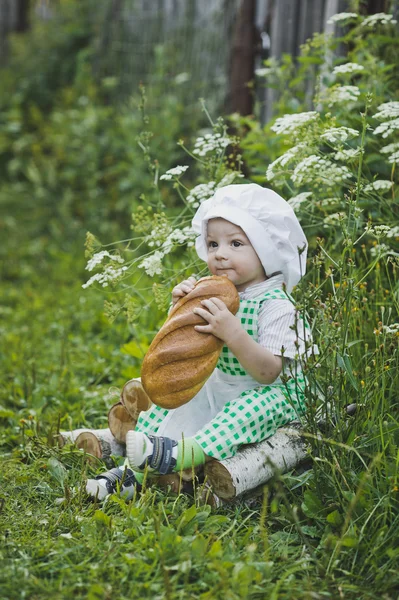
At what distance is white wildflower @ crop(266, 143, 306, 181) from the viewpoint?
2.75 m

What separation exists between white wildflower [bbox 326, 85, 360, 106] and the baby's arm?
111cm

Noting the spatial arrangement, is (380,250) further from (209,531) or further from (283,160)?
(209,531)

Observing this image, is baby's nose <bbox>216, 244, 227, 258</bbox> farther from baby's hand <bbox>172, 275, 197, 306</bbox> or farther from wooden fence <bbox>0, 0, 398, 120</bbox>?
wooden fence <bbox>0, 0, 398, 120</bbox>

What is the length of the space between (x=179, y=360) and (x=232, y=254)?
42cm

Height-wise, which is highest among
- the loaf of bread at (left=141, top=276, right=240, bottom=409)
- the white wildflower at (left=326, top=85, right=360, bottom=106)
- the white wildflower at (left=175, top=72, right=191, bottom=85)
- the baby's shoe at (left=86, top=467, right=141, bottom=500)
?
the white wildflower at (left=326, top=85, right=360, bottom=106)

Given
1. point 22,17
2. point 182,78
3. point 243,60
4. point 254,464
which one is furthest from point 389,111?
point 22,17

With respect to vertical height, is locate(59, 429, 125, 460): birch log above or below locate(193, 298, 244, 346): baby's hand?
below

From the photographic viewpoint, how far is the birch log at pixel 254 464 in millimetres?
2354

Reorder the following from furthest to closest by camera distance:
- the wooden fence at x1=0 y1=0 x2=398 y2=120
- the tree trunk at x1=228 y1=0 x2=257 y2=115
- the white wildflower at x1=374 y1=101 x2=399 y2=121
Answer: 1. the tree trunk at x1=228 y1=0 x2=257 y2=115
2. the wooden fence at x1=0 y1=0 x2=398 y2=120
3. the white wildflower at x1=374 y1=101 x2=399 y2=121

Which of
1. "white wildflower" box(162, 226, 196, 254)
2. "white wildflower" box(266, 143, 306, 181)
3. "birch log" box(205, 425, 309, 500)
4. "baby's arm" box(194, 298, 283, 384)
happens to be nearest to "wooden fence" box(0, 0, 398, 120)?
"white wildflower" box(266, 143, 306, 181)

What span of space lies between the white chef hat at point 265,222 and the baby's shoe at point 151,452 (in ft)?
2.30

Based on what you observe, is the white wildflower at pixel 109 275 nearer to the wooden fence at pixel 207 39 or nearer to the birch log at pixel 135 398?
the birch log at pixel 135 398

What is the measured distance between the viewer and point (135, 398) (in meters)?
2.87

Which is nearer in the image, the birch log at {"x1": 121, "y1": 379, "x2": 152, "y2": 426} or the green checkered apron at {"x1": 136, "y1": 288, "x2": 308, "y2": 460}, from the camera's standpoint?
the green checkered apron at {"x1": 136, "y1": 288, "x2": 308, "y2": 460}
